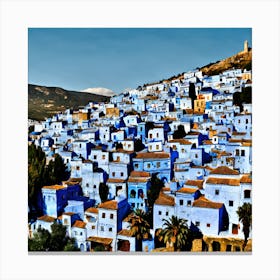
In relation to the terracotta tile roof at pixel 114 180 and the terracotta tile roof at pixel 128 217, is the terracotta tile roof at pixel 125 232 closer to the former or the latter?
the terracotta tile roof at pixel 128 217

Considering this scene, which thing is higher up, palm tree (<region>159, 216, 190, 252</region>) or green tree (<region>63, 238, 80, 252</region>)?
palm tree (<region>159, 216, 190, 252</region>)

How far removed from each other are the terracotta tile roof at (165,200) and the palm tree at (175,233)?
1.87 ft

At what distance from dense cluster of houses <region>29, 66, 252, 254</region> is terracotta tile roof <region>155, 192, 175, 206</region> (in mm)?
30

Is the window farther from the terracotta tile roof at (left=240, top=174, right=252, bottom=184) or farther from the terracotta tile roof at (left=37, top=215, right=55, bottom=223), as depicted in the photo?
the terracotta tile roof at (left=37, top=215, right=55, bottom=223)

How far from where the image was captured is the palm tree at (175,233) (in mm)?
8820

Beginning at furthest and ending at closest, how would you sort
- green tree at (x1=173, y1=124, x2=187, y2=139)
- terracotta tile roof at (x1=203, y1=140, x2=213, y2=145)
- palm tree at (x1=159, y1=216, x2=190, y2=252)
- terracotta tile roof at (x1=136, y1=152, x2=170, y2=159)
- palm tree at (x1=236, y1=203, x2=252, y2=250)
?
1. green tree at (x1=173, y1=124, x2=187, y2=139)
2. terracotta tile roof at (x1=203, y1=140, x2=213, y2=145)
3. terracotta tile roof at (x1=136, y1=152, x2=170, y2=159)
4. palm tree at (x1=236, y1=203, x2=252, y2=250)
5. palm tree at (x1=159, y1=216, x2=190, y2=252)

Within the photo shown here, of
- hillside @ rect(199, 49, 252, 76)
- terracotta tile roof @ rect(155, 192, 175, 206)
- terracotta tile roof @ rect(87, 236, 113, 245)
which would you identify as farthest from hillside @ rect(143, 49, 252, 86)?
terracotta tile roof @ rect(87, 236, 113, 245)

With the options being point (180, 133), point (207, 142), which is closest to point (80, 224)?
point (207, 142)

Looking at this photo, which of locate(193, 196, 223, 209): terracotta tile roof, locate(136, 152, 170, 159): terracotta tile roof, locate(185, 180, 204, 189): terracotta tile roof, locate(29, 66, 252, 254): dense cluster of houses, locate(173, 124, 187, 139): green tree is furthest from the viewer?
locate(173, 124, 187, 139): green tree

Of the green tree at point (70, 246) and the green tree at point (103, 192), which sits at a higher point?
the green tree at point (103, 192)

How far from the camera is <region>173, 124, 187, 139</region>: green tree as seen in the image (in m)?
13.1

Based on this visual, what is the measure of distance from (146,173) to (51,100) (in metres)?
4.34

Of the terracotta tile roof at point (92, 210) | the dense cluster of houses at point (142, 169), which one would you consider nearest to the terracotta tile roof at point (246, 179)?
the dense cluster of houses at point (142, 169)
